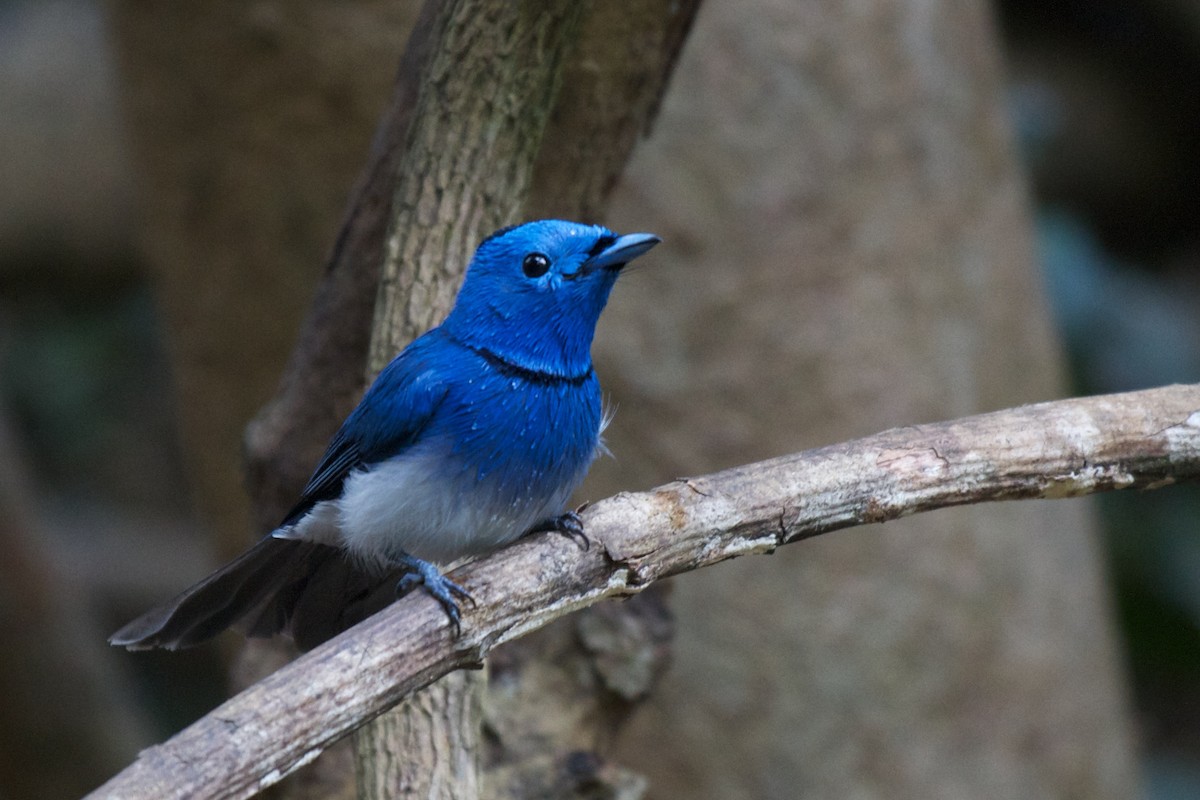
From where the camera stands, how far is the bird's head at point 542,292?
3094mm

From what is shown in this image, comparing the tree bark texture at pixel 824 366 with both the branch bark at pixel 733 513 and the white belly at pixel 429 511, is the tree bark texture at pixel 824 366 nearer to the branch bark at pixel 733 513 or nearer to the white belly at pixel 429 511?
the white belly at pixel 429 511

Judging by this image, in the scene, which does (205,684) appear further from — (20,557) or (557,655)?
(557,655)

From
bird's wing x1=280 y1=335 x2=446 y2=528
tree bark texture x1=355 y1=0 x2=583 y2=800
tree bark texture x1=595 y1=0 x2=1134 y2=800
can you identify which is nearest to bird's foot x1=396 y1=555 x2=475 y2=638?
bird's wing x1=280 y1=335 x2=446 y2=528

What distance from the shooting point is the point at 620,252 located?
10.0ft

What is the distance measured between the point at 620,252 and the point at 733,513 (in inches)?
28.1

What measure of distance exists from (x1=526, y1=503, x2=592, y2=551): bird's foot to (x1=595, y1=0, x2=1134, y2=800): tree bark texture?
2.06m

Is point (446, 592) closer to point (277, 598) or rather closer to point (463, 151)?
point (277, 598)

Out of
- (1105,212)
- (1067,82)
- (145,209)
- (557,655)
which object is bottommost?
(557,655)

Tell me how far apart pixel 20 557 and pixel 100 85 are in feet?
11.2

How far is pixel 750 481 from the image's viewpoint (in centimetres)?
268

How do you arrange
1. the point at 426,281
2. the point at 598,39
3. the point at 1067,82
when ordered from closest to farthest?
the point at 426,281 → the point at 598,39 → the point at 1067,82

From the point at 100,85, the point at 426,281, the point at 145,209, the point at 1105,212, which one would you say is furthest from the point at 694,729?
the point at 100,85

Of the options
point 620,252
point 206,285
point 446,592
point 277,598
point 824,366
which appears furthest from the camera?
point 206,285

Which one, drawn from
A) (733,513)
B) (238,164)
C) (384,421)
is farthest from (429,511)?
(238,164)
